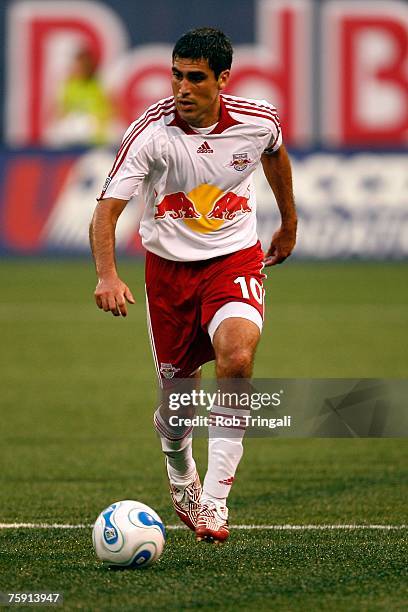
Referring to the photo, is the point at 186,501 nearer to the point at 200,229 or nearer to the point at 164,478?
the point at 200,229

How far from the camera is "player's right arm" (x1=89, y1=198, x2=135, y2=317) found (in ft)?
19.0

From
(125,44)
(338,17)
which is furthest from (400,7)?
(125,44)

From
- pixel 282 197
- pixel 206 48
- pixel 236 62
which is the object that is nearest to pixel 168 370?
pixel 282 197

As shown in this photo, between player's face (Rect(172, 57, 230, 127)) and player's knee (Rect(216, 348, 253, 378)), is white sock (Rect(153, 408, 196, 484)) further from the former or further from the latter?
player's face (Rect(172, 57, 230, 127))

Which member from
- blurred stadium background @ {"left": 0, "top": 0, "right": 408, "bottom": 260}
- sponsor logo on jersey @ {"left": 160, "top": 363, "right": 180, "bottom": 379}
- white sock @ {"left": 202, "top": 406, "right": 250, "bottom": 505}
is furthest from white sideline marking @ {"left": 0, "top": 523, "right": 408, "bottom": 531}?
blurred stadium background @ {"left": 0, "top": 0, "right": 408, "bottom": 260}

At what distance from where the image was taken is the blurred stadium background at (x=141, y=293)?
5746 millimetres

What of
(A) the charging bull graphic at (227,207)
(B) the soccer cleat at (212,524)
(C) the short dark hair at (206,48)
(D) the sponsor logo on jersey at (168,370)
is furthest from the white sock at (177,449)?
(C) the short dark hair at (206,48)

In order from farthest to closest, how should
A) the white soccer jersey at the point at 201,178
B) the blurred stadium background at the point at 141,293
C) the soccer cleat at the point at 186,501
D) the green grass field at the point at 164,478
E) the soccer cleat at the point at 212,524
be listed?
1. the soccer cleat at the point at 186,501
2. the white soccer jersey at the point at 201,178
3. the soccer cleat at the point at 212,524
4. the blurred stadium background at the point at 141,293
5. the green grass field at the point at 164,478

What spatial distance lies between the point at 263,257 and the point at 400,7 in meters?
23.4

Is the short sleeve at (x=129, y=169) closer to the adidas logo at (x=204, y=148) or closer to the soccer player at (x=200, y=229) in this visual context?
the soccer player at (x=200, y=229)

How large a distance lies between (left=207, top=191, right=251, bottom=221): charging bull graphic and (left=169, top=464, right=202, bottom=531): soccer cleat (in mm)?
1300

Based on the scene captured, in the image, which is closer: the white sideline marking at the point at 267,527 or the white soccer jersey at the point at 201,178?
the white soccer jersey at the point at 201,178

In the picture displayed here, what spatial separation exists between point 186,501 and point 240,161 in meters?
1.61

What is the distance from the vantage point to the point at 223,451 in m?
6.01
